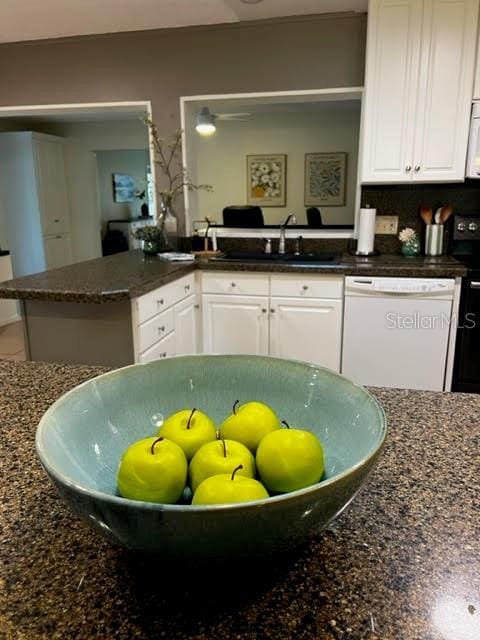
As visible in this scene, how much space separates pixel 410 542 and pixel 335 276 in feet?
8.20

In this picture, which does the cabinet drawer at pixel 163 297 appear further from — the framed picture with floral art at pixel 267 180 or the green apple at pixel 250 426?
the framed picture with floral art at pixel 267 180

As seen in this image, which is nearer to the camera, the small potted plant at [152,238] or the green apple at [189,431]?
the green apple at [189,431]

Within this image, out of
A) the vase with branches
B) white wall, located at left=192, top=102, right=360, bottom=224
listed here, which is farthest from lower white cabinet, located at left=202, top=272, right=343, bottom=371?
white wall, located at left=192, top=102, right=360, bottom=224

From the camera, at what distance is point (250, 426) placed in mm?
618

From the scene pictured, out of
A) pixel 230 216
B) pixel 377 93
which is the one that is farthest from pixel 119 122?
pixel 377 93

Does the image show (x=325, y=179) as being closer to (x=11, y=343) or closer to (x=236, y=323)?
(x=236, y=323)

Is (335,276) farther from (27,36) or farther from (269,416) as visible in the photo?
(27,36)

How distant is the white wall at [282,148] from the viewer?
7075 mm

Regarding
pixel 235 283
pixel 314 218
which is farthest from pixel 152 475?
pixel 314 218

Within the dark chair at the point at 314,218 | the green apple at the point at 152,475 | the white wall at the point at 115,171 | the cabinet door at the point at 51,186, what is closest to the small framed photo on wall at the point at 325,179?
the dark chair at the point at 314,218

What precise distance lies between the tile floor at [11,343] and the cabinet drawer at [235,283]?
6.12 feet

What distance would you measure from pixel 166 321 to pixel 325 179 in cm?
532

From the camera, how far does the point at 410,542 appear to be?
60 cm

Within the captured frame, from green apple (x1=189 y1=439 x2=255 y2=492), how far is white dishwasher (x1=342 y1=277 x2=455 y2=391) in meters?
2.52
